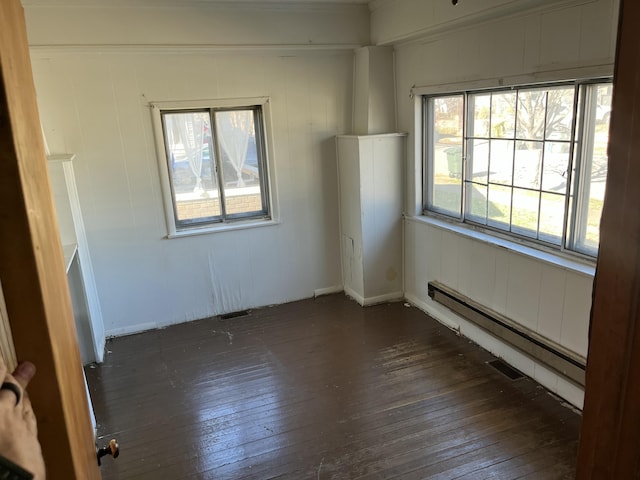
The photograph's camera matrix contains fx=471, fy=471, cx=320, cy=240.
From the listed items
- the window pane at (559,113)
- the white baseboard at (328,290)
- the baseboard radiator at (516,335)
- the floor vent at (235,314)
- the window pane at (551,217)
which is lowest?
the floor vent at (235,314)

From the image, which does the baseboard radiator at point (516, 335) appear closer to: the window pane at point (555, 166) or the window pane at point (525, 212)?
the window pane at point (525, 212)

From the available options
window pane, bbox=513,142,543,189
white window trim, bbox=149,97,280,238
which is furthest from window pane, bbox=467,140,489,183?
white window trim, bbox=149,97,280,238

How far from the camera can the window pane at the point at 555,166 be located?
2818 millimetres

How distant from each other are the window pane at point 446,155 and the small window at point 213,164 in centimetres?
151

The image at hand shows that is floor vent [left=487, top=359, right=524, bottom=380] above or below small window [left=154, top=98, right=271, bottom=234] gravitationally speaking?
below

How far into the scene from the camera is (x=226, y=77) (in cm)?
402

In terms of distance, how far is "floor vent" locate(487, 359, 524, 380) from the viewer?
318 centimetres

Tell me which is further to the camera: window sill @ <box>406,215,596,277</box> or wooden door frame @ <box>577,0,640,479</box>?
window sill @ <box>406,215,596,277</box>

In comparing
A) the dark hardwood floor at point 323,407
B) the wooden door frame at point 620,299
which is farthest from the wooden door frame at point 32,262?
the dark hardwood floor at point 323,407

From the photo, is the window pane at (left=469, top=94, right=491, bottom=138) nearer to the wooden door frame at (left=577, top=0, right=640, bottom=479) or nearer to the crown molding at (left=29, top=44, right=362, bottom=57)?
the crown molding at (left=29, top=44, right=362, bottom=57)

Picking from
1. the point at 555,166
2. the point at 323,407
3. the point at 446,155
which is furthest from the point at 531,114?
the point at 323,407

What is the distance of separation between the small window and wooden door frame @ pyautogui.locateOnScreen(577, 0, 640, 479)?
363 cm

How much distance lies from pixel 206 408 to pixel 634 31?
116 inches

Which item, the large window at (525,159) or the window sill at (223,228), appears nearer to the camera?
the large window at (525,159)
